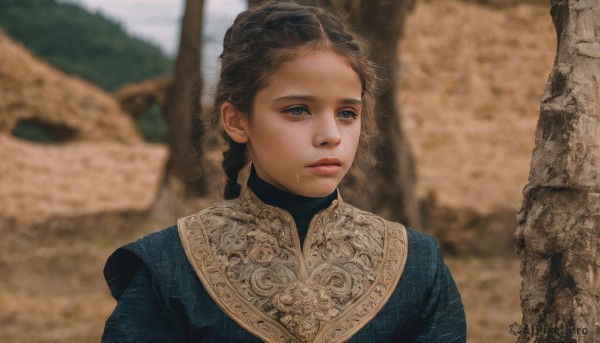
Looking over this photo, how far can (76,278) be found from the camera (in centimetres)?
779

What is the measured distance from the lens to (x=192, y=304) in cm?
234

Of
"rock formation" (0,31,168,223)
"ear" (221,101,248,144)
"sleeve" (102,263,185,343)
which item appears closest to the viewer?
"sleeve" (102,263,185,343)

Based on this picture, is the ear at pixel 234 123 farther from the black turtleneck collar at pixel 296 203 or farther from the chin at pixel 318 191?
the chin at pixel 318 191

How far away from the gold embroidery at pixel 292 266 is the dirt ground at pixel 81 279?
3.52m

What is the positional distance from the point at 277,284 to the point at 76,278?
5722mm

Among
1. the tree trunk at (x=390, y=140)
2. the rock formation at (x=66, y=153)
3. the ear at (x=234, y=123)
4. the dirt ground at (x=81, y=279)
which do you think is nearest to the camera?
the ear at (x=234, y=123)

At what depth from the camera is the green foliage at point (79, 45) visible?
14.8 meters

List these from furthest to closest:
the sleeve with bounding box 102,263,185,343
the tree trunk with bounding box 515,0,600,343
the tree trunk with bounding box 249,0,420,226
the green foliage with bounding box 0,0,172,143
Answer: the green foliage with bounding box 0,0,172,143 < the tree trunk with bounding box 249,0,420,226 < the sleeve with bounding box 102,263,185,343 < the tree trunk with bounding box 515,0,600,343

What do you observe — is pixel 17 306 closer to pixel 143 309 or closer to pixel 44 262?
pixel 44 262

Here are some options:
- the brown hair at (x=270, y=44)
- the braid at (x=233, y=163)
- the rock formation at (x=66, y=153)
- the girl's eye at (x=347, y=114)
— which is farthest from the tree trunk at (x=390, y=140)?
the rock formation at (x=66, y=153)

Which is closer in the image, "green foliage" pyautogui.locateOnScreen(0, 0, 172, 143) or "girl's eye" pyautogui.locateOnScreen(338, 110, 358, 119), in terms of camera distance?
"girl's eye" pyautogui.locateOnScreen(338, 110, 358, 119)

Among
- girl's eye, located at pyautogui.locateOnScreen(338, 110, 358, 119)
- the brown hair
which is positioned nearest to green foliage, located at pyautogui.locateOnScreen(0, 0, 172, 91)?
the brown hair

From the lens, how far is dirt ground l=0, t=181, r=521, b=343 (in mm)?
6148

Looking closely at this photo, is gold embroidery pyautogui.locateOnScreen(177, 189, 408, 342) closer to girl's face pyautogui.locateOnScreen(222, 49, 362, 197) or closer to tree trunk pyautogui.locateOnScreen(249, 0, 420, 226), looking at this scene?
girl's face pyautogui.locateOnScreen(222, 49, 362, 197)
